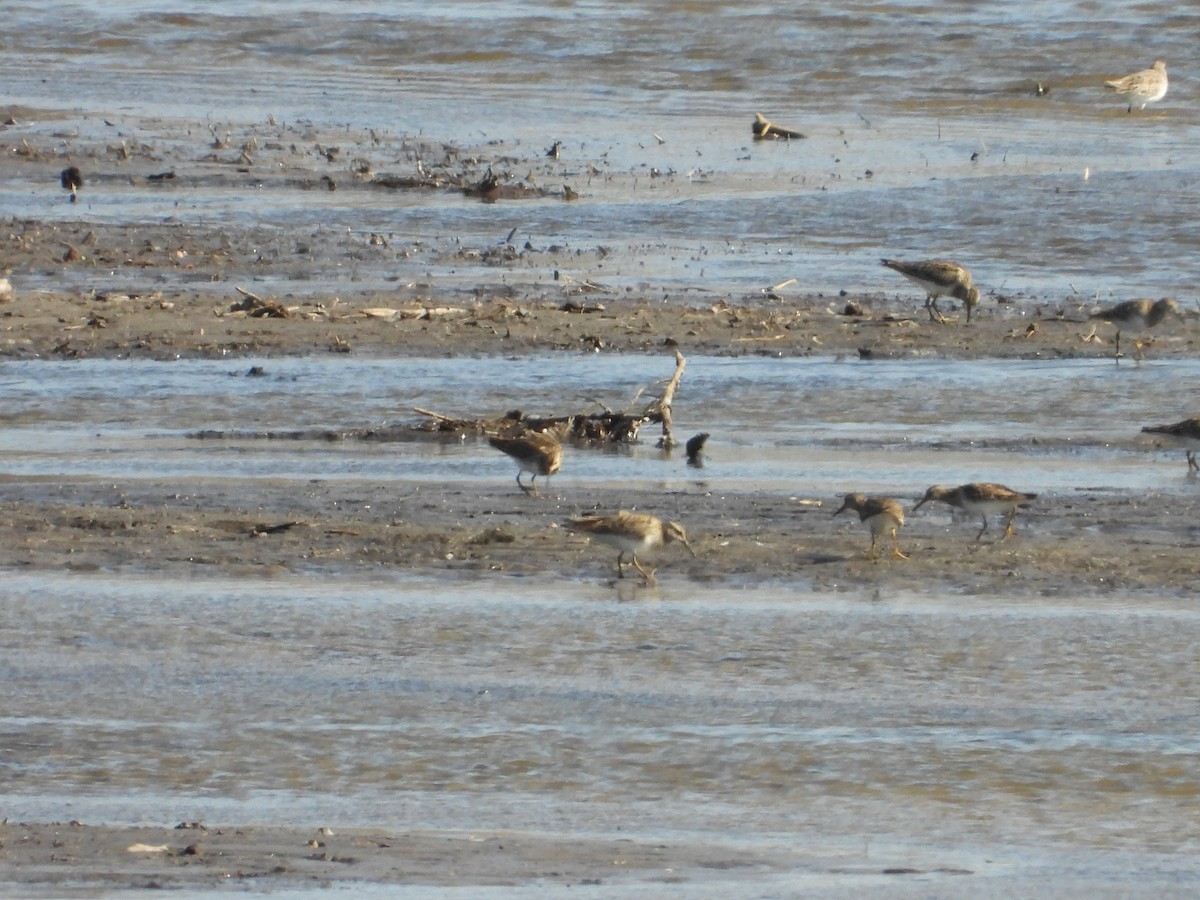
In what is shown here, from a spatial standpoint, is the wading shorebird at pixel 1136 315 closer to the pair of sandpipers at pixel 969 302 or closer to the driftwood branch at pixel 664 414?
the pair of sandpipers at pixel 969 302

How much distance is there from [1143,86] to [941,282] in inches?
576

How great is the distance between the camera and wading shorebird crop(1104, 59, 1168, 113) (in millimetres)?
29516

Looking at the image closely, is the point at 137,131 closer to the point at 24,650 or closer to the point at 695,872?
the point at 24,650

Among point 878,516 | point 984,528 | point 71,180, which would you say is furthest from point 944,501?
point 71,180

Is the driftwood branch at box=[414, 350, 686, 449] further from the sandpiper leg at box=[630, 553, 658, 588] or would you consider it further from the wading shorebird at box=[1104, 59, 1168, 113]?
the wading shorebird at box=[1104, 59, 1168, 113]

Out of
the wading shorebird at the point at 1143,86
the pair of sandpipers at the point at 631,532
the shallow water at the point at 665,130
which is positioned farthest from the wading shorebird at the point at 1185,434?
the wading shorebird at the point at 1143,86

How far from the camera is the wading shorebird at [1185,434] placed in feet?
38.4

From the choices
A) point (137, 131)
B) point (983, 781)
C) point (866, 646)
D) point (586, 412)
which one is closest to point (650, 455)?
point (586, 412)

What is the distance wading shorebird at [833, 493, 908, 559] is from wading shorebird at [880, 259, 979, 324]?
6401 millimetres

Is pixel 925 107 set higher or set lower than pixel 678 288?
higher

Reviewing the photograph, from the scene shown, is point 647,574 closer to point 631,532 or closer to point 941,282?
point 631,532

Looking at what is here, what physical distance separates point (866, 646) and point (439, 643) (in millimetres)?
1639

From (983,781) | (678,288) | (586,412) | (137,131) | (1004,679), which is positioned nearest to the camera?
(983,781)

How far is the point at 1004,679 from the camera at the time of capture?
807 centimetres
